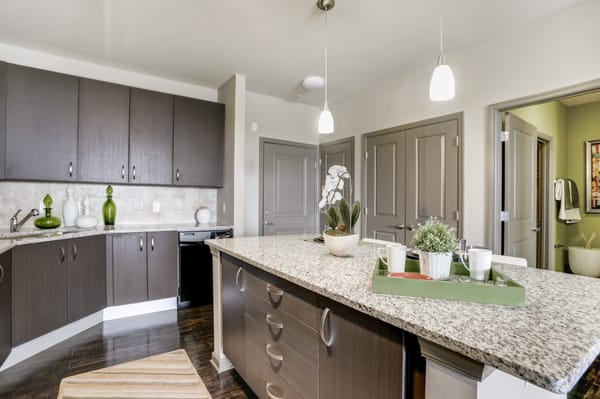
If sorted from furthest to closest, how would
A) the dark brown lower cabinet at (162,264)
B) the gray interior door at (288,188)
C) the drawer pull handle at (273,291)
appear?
the gray interior door at (288,188) → the dark brown lower cabinet at (162,264) → the drawer pull handle at (273,291)

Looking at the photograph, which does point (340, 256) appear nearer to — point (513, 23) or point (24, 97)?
point (513, 23)

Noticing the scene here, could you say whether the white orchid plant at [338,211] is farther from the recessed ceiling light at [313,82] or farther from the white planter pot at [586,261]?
the white planter pot at [586,261]

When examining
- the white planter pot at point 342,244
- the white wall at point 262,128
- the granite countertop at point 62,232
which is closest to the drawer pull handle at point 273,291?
the white planter pot at point 342,244

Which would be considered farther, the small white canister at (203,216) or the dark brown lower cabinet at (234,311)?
the small white canister at (203,216)

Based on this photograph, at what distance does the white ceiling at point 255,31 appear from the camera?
228 centimetres

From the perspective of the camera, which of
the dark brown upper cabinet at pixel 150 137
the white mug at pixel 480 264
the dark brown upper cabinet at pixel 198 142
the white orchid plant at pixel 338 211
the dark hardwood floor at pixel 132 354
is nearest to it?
the white mug at pixel 480 264

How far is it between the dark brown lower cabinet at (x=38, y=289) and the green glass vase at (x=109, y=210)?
Result: 733mm

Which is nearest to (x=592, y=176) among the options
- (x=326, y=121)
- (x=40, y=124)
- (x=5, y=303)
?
(x=326, y=121)

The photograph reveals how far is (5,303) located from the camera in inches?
81.7

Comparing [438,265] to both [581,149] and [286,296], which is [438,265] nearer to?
[286,296]

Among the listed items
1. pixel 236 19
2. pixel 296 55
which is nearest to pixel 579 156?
pixel 296 55

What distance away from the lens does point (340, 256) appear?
5.51 ft

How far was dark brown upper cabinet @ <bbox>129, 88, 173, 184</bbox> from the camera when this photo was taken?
10.7 ft

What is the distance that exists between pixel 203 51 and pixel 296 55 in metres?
0.92
